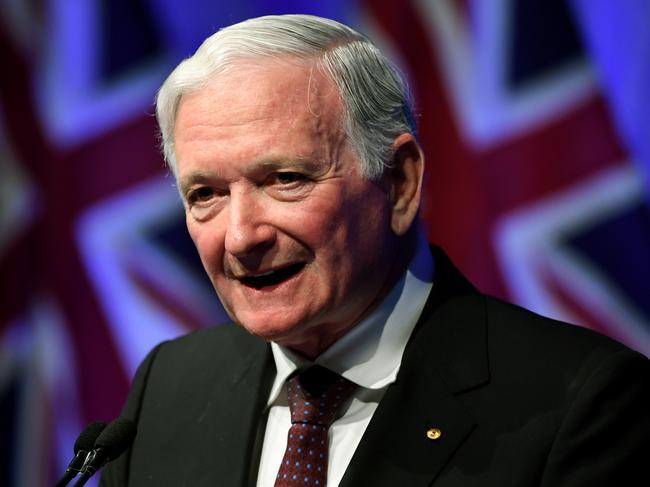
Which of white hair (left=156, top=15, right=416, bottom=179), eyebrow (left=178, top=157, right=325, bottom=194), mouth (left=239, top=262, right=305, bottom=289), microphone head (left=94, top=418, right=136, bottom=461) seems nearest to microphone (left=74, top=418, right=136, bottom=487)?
microphone head (left=94, top=418, right=136, bottom=461)

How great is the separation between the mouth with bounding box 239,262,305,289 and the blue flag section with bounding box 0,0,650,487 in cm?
146

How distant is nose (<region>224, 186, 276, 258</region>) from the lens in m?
1.47

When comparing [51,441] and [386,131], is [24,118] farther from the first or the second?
[386,131]

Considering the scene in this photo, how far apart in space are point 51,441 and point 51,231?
0.73 m

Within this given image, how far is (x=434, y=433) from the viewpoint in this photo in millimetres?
1530

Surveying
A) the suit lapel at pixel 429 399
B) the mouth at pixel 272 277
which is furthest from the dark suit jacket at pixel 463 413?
the mouth at pixel 272 277

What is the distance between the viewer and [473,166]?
116 inches

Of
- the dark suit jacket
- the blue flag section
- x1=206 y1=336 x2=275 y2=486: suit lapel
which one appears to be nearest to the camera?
the dark suit jacket

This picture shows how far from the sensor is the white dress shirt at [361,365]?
160 centimetres

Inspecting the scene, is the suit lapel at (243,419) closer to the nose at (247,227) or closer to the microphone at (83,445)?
the microphone at (83,445)

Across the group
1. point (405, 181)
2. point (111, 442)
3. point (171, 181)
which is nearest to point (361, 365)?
point (405, 181)

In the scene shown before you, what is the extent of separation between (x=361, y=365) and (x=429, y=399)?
0.44 feet

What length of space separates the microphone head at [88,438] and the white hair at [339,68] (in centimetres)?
54

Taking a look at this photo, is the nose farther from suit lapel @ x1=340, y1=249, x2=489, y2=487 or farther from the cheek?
suit lapel @ x1=340, y1=249, x2=489, y2=487
